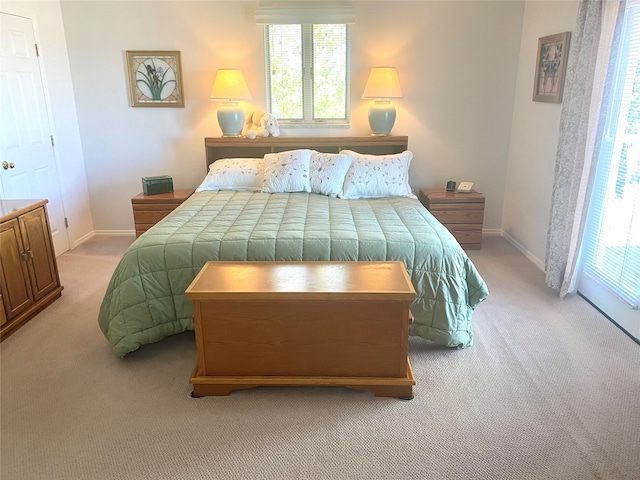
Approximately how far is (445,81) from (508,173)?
1.09m

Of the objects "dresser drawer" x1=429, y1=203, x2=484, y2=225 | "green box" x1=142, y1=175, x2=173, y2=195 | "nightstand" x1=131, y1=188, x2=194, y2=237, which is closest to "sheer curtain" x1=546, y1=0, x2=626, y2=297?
"dresser drawer" x1=429, y1=203, x2=484, y2=225

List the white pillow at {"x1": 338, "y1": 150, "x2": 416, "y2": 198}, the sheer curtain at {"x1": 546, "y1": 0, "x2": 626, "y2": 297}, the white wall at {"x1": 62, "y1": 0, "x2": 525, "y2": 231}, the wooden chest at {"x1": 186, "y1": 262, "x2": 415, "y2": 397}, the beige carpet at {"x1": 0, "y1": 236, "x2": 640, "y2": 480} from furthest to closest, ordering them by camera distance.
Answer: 1. the white wall at {"x1": 62, "y1": 0, "x2": 525, "y2": 231}
2. the white pillow at {"x1": 338, "y1": 150, "x2": 416, "y2": 198}
3. the sheer curtain at {"x1": 546, "y1": 0, "x2": 626, "y2": 297}
4. the wooden chest at {"x1": 186, "y1": 262, "x2": 415, "y2": 397}
5. the beige carpet at {"x1": 0, "y1": 236, "x2": 640, "y2": 480}

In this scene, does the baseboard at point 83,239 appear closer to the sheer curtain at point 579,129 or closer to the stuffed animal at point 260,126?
the stuffed animal at point 260,126

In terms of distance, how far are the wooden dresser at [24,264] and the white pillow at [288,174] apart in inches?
64.4

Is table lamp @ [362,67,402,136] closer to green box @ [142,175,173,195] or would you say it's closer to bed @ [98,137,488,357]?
bed @ [98,137,488,357]

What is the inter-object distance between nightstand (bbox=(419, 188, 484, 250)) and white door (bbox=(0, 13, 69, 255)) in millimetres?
3373

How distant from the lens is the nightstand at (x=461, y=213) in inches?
164

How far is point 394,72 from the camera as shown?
4188mm

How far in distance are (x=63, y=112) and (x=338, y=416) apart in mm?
3824

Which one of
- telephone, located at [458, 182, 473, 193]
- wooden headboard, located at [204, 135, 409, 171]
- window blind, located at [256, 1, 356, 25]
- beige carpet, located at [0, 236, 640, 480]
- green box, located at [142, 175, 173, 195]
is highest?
window blind, located at [256, 1, 356, 25]

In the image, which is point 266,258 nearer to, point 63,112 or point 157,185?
point 157,185

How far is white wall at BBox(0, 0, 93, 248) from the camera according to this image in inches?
156

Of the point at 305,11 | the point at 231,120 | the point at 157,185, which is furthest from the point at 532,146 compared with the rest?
the point at 157,185

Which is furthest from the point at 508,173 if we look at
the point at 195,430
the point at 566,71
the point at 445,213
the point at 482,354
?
the point at 195,430
